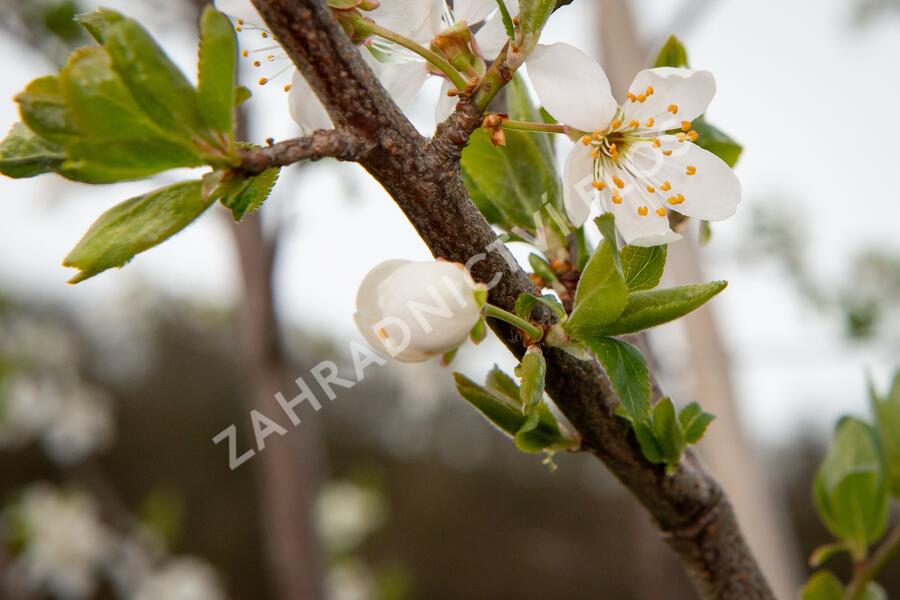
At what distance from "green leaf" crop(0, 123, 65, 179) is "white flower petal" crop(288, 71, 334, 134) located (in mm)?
82

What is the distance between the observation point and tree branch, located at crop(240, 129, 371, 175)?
233 millimetres

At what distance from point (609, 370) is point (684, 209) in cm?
8

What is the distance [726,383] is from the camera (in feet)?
3.95

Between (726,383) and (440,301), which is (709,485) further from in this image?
(726,383)

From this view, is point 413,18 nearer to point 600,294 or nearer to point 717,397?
point 600,294

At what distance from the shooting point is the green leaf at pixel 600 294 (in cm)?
25

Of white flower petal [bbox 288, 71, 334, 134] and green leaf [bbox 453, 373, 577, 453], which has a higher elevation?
white flower petal [bbox 288, 71, 334, 134]

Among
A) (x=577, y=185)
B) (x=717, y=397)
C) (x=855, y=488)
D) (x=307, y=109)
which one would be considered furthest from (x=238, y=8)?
(x=717, y=397)

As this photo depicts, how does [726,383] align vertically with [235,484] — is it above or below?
below

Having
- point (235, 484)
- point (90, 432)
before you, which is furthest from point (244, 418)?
point (90, 432)

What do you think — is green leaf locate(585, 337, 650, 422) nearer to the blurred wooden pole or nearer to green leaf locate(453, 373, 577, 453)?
green leaf locate(453, 373, 577, 453)

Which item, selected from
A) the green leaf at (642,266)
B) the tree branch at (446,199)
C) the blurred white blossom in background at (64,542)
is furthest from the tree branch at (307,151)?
the blurred white blossom in background at (64,542)

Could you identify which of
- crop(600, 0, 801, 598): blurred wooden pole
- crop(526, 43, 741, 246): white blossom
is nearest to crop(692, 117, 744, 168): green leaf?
crop(526, 43, 741, 246): white blossom

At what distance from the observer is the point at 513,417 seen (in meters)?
0.28
